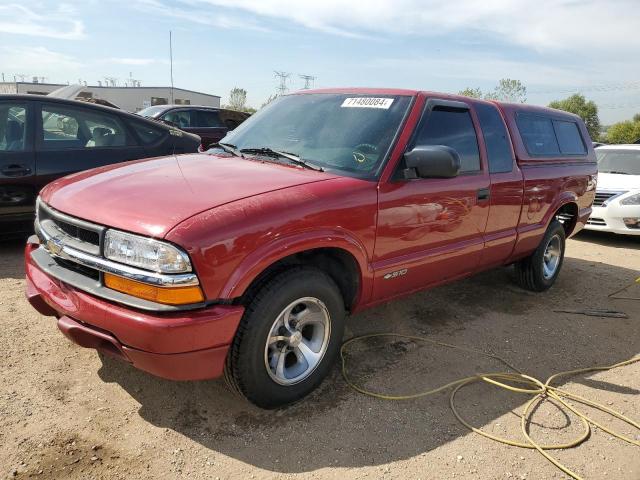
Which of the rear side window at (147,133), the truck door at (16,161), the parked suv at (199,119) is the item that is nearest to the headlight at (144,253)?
the truck door at (16,161)

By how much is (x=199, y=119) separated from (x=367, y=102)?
9.11 m

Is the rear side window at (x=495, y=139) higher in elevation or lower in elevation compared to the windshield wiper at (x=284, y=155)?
higher

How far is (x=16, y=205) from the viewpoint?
4.93 m

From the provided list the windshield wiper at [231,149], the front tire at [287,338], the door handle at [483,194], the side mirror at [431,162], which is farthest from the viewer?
the door handle at [483,194]

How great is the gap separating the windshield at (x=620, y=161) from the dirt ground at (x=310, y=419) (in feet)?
18.9

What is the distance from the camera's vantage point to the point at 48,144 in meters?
5.13

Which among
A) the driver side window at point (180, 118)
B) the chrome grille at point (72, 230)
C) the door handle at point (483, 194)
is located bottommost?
the chrome grille at point (72, 230)

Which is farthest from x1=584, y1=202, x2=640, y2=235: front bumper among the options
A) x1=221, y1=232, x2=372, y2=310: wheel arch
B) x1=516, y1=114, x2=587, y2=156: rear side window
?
x1=221, y1=232, x2=372, y2=310: wheel arch

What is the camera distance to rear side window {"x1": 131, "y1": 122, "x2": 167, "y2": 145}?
18.9 ft

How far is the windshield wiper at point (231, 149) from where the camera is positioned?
12.0ft

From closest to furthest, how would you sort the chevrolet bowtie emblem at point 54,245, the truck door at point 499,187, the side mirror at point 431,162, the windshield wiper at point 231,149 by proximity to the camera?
the chevrolet bowtie emblem at point 54,245 < the side mirror at point 431,162 < the windshield wiper at point 231,149 < the truck door at point 499,187

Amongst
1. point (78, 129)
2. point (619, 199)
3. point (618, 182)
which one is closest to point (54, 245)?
point (78, 129)

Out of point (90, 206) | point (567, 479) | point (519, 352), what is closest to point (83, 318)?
point (90, 206)

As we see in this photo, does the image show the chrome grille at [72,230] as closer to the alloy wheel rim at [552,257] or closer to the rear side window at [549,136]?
the rear side window at [549,136]
